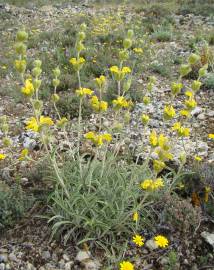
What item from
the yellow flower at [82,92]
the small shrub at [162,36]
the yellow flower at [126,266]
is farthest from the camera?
the small shrub at [162,36]

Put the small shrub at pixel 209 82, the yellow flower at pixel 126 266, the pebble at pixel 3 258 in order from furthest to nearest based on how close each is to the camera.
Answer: the small shrub at pixel 209 82, the pebble at pixel 3 258, the yellow flower at pixel 126 266

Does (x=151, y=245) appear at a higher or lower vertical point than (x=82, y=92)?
lower

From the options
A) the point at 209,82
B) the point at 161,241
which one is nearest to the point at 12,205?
the point at 161,241

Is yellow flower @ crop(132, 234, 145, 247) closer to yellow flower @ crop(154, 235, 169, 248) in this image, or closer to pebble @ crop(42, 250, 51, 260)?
yellow flower @ crop(154, 235, 169, 248)

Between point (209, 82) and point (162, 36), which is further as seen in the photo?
point (162, 36)

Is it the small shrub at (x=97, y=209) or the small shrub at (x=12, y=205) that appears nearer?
the small shrub at (x=97, y=209)

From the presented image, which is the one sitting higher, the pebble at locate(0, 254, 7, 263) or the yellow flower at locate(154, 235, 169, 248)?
the yellow flower at locate(154, 235, 169, 248)

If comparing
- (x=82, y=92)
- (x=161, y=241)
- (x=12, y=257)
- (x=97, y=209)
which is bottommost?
(x=12, y=257)

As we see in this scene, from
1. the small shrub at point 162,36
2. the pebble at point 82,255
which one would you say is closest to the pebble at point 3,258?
the pebble at point 82,255

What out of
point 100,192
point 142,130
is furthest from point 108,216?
point 142,130

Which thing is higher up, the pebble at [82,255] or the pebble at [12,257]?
the pebble at [82,255]

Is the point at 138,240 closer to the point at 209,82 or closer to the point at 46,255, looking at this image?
the point at 46,255

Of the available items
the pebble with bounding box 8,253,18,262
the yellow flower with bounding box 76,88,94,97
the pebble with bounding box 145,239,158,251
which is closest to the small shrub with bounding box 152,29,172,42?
the yellow flower with bounding box 76,88,94,97

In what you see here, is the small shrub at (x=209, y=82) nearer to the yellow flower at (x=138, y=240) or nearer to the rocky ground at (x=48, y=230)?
the rocky ground at (x=48, y=230)
